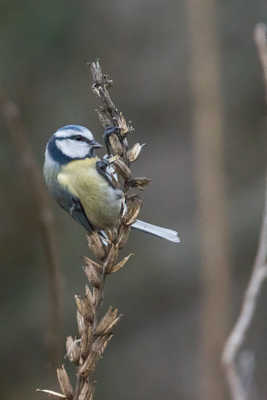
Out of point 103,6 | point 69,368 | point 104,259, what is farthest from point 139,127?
point 104,259

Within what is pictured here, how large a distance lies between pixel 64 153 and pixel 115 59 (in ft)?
11.5

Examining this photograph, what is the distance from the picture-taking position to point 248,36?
5.48m

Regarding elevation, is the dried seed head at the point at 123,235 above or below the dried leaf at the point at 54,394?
above

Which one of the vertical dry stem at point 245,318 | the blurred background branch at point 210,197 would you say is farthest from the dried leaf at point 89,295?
the blurred background branch at point 210,197

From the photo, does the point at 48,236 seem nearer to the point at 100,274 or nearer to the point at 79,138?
the point at 100,274

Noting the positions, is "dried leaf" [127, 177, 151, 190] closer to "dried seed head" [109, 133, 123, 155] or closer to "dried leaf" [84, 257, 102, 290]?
"dried seed head" [109, 133, 123, 155]

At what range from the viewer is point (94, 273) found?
1.08 m

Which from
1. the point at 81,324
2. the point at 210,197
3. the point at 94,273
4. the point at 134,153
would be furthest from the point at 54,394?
the point at 210,197

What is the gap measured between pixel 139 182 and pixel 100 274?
204 millimetres

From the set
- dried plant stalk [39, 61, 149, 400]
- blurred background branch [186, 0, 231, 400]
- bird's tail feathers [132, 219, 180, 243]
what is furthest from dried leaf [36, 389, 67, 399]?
blurred background branch [186, 0, 231, 400]

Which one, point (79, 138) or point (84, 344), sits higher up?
point (79, 138)

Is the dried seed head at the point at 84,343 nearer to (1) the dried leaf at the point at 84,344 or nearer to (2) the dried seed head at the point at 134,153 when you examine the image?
(1) the dried leaf at the point at 84,344

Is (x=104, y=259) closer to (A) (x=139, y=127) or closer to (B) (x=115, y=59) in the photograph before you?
(B) (x=115, y=59)

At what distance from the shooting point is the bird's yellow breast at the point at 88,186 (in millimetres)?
1903
